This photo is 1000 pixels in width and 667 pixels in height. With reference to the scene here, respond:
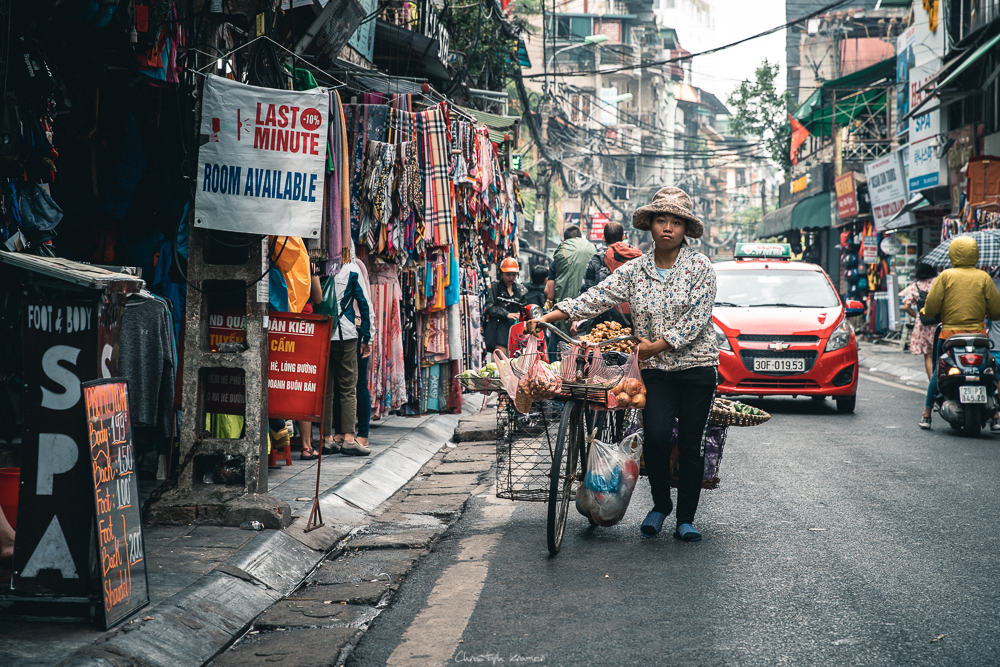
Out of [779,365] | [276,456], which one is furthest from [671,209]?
[779,365]

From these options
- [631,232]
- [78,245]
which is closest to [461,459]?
[78,245]

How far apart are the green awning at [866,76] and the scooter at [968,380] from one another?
817 inches

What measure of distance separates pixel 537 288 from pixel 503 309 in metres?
1.14

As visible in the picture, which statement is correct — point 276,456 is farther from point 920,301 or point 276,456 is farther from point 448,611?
point 920,301

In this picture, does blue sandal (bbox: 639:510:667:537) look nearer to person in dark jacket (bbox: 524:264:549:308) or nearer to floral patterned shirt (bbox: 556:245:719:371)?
floral patterned shirt (bbox: 556:245:719:371)

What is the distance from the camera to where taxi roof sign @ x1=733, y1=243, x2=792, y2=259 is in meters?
14.3

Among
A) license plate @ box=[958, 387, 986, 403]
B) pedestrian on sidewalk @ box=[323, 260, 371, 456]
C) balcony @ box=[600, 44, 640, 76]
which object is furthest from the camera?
balcony @ box=[600, 44, 640, 76]

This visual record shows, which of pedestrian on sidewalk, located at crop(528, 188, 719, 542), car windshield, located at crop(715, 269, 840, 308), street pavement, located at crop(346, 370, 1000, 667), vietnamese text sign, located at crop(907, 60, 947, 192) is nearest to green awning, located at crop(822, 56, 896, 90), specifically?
vietnamese text sign, located at crop(907, 60, 947, 192)

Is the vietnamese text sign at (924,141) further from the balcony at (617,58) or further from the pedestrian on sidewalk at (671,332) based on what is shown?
the balcony at (617,58)

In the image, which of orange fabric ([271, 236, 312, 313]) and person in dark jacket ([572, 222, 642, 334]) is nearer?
Answer: orange fabric ([271, 236, 312, 313])

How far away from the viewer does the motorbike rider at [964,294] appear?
31.0 feet

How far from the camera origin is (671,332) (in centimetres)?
520

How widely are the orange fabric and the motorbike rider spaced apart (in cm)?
640

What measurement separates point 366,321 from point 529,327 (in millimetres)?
3200
